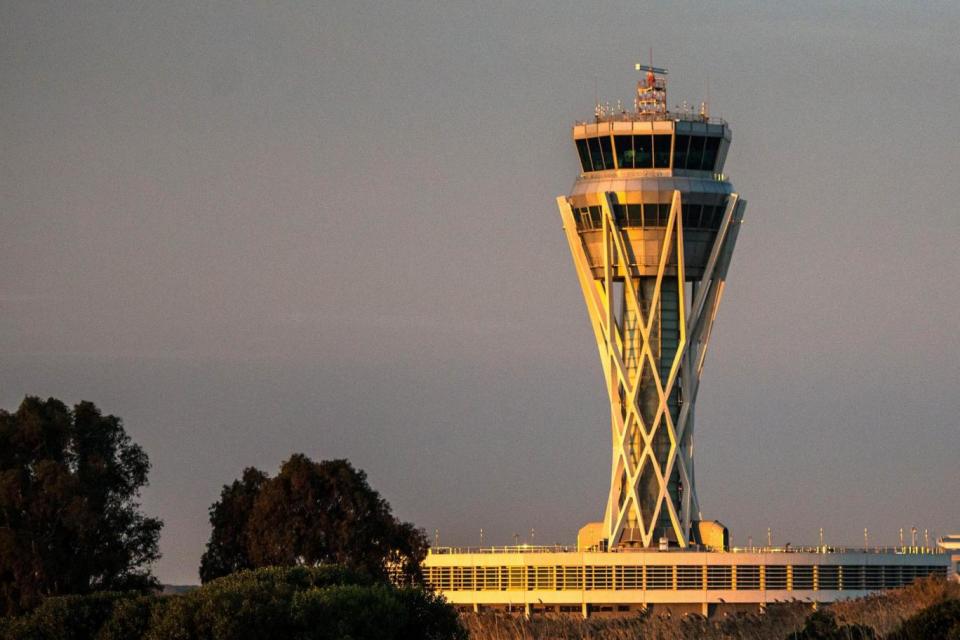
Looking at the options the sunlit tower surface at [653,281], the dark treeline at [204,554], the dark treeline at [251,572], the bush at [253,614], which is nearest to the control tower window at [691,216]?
the sunlit tower surface at [653,281]

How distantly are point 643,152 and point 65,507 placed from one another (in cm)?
8067

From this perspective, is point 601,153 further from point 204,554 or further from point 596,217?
point 204,554

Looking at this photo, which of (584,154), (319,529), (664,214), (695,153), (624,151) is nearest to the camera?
(319,529)

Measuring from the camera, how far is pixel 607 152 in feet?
641

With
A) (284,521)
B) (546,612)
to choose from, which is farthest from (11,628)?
(546,612)

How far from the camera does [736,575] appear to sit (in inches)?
7500

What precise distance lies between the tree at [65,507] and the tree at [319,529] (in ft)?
40.1

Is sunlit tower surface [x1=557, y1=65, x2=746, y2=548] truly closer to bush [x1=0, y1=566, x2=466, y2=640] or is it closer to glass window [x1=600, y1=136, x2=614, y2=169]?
glass window [x1=600, y1=136, x2=614, y2=169]

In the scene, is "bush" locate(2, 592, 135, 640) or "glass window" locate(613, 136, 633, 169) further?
"glass window" locate(613, 136, 633, 169)

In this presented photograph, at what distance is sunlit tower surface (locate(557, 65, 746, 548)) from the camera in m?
191

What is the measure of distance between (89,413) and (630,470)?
7158 centimetres

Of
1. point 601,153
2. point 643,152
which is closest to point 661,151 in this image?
→ point 643,152

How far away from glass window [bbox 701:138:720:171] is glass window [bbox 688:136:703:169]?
17.5 inches

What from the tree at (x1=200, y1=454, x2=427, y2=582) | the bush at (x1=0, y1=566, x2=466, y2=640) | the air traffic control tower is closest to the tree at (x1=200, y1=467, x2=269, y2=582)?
the tree at (x1=200, y1=454, x2=427, y2=582)
